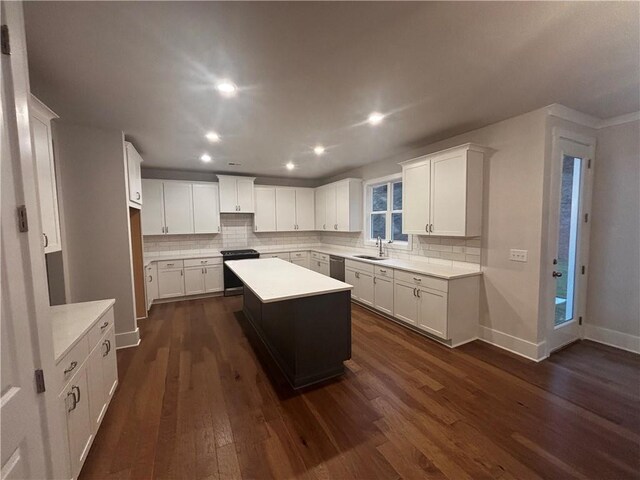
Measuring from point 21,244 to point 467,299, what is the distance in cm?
358

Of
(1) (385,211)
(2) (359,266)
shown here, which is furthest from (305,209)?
(2) (359,266)

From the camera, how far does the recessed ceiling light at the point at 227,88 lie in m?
1.98

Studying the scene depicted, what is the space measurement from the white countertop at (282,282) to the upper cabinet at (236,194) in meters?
2.22

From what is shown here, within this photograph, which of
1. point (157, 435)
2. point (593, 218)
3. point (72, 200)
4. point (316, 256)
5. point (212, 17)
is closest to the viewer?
point (212, 17)

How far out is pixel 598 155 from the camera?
2.95 m

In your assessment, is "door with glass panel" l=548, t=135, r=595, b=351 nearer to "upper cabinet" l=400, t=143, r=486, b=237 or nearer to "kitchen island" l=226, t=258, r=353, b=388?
"upper cabinet" l=400, t=143, r=486, b=237

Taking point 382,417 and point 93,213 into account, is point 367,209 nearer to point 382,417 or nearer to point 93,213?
point 382,417

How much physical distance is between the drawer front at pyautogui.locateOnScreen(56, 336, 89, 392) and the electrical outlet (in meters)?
3.76

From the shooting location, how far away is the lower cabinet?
1.41 metres

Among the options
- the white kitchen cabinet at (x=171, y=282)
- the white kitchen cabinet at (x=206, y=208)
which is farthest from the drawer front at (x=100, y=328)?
the white kitchen cabinet at (x=206, y=208)

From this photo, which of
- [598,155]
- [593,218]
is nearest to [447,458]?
[593,218]

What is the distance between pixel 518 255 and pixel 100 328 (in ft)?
12.8

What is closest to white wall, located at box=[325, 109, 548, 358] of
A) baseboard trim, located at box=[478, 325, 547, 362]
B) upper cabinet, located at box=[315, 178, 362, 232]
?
baseboard trim, located at box=[478, 325, 547, 362]

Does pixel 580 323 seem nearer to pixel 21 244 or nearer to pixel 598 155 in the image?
pixel 598 155
